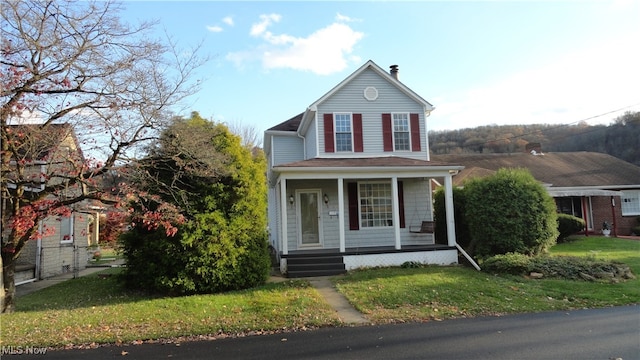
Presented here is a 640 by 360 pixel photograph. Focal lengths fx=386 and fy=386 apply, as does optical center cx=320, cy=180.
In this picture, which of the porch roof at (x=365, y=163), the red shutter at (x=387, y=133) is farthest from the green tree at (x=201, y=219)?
the red shutter at (x=387, y=133)

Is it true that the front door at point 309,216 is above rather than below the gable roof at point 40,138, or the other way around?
below

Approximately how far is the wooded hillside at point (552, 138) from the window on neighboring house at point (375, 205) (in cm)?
3068

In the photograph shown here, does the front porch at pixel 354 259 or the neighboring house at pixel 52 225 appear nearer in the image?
the neighboring house at pixel 52 225

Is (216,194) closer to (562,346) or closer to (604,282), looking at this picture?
(562,346)

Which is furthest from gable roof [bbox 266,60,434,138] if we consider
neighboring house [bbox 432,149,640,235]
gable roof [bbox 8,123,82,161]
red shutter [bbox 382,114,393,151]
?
gable roof [bbox 8,123,82,161]

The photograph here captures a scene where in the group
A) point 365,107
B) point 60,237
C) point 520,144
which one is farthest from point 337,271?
point 520,144

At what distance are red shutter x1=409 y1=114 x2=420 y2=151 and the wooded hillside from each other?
29029mm

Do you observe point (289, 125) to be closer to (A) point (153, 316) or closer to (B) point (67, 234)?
(B) point (67, 234)

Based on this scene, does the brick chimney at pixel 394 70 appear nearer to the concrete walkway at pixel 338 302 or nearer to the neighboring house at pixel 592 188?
the neighboring house at pixel 592 188

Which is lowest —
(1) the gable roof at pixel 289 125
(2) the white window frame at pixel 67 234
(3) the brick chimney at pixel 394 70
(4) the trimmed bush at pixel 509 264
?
(4) the trimmed bush at pixel 509 264

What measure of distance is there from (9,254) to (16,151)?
8.39 ft

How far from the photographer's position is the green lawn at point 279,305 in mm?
6852

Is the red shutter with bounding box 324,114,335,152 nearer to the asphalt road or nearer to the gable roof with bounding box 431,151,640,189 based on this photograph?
the asphalt road

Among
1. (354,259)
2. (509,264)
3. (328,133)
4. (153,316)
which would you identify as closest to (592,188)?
(509,264)
